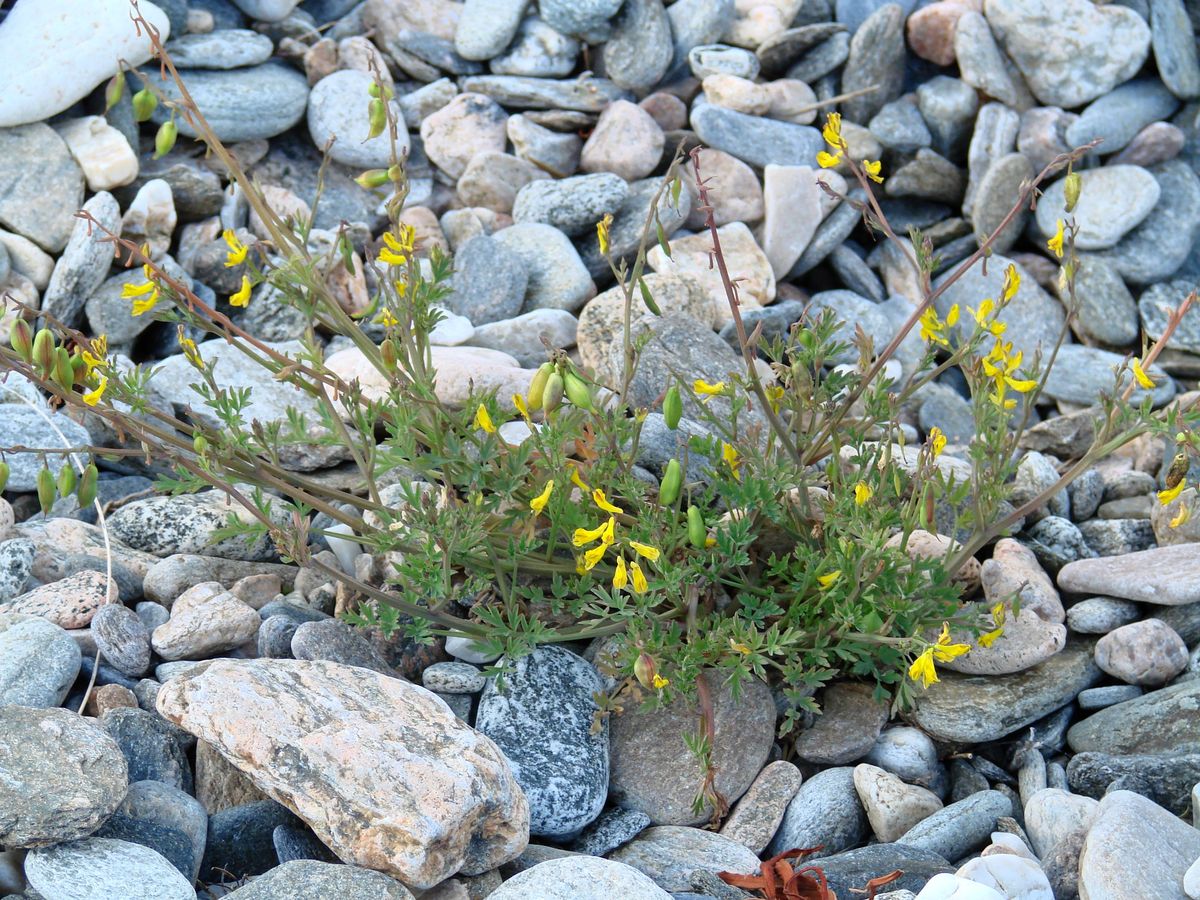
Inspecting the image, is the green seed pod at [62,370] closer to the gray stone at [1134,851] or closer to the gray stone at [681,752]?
the gray stone at [681,752]

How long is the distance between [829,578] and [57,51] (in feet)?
12.3

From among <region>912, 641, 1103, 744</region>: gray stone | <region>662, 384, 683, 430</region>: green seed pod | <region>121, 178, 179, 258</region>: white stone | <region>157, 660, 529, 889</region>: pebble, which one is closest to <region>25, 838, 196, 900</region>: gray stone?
<region>157, 660, 529, 889</region>: pebble

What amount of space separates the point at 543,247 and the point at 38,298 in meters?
1.92

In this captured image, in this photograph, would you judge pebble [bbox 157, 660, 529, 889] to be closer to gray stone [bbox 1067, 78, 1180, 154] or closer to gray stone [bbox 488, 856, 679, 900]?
gray stone [bbox 488, 856, 679, 900]

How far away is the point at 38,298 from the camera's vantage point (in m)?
4.78

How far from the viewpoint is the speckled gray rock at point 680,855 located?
285 centimetres

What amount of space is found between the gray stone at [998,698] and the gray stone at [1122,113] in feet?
9.62

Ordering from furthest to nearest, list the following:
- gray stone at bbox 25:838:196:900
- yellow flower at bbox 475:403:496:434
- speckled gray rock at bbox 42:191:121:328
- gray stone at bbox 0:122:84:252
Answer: gray stone at bbox 0:122:84:252 < speckled gray rock at bbox 42:191:121:328 < yellow flower at bbox 475:403:496:434 < gray stone at bbox 25:838:196:900

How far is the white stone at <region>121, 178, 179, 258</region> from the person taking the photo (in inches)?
193

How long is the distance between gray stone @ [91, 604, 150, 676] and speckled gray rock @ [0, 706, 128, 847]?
556 mm

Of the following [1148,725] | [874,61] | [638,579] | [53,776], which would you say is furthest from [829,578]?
[874,61]

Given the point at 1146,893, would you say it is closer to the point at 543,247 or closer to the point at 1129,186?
the point at 543,247

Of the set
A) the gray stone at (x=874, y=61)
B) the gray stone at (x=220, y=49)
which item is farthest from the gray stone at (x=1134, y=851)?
the gray stone at (x=220, y=49)

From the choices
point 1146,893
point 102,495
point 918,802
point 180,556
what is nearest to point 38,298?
point 102,495
